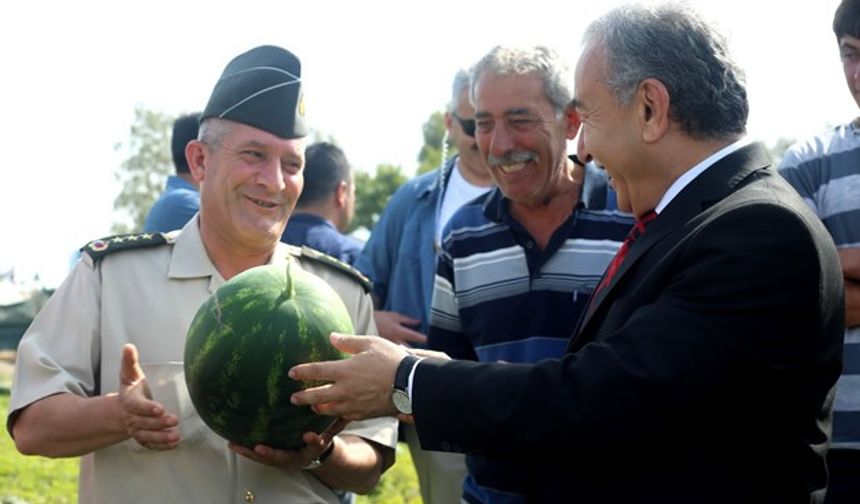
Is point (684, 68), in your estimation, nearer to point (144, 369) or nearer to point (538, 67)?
point (538, 67)

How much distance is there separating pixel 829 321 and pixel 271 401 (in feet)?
5.66

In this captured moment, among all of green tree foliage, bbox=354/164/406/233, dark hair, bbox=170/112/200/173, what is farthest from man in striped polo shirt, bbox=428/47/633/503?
green tree foliage, bbox=354/164/406/233

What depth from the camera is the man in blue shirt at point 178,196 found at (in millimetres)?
7012

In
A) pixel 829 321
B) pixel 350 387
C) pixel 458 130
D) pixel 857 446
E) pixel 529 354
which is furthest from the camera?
pixel 458 130

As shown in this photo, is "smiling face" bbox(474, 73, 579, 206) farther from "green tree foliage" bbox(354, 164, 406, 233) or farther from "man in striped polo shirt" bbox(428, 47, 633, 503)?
"green tree foliage" bbox(354, 164, 406, 233)

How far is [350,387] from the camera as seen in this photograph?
366 centimetres

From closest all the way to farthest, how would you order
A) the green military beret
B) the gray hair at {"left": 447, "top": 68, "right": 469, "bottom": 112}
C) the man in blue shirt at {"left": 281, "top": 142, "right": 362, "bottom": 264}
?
the green military beret → the gray hair at {"left": 447, "top": 68, "right": 469, "bottom": 112} → the man in blue shirt at {"left": 281, "top": 142, "right": 362, "bottom": 264}

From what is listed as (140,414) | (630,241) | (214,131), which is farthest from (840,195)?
(140,414)

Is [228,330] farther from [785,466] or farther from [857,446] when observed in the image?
[857,446]

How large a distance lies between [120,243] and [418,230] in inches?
90.5

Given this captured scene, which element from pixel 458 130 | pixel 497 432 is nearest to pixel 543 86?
pixel 458 130

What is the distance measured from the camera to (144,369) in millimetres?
4480

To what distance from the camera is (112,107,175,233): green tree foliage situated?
5447 centimetres

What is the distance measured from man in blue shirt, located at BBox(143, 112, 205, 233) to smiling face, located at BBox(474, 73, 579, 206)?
88.1 inches
